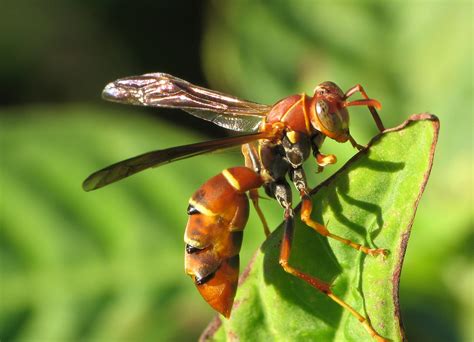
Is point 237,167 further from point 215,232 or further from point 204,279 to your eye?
point 204,279

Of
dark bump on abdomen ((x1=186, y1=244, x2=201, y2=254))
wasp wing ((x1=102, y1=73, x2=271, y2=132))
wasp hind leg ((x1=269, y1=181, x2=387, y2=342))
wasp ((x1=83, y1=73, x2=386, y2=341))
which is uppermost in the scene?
wasp wing ((x1=102, y1=73, x2=271, y2=132))

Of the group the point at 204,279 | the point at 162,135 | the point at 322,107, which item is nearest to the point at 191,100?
the point at 322,107

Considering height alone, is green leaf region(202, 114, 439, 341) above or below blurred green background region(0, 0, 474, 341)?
below

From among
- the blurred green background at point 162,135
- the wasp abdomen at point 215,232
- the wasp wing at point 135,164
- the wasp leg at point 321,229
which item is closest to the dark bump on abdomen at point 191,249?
the wasp abdomen at point 215,232

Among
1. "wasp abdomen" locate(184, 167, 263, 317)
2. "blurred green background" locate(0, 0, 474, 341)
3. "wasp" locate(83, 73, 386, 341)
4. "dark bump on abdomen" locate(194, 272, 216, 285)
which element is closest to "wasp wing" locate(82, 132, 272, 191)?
"wasp" locate(83, 73, 386, 341)

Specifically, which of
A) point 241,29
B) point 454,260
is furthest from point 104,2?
point 454,260

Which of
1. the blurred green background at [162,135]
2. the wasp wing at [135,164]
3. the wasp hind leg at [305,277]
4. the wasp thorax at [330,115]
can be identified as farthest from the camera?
the blurred green background at [162,135]

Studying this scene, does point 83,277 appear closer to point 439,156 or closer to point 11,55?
point 439,156

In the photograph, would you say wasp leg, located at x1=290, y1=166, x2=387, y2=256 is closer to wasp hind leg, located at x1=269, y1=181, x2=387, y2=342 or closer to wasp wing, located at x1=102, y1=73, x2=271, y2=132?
wasp hind leg, located at x1=269, y1=181, x2=387, y2=342

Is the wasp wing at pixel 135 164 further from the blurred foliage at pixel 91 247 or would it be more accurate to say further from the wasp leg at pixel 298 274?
the blurred foliage at pixel 91 247
